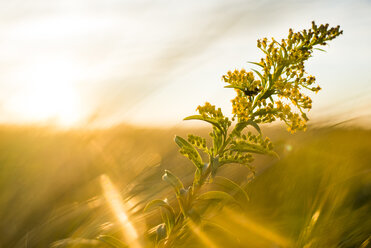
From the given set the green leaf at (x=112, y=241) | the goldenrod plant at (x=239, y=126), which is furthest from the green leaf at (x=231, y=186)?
the green leaf at (x=112, y=241)

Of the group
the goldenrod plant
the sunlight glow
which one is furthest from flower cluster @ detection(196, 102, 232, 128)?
the sunlight glow

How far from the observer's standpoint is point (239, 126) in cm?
136

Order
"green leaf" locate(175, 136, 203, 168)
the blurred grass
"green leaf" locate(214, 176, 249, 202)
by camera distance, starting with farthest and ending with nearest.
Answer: "green leaf" locate(175, 136, 203, 168)
"green leaf" locate(214, 176, 249, 202)
the blurred grass

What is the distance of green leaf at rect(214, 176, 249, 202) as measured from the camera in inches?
47.6

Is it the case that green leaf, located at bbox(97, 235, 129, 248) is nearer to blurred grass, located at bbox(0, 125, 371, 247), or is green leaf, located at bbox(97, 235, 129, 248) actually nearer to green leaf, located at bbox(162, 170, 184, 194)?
blurred grass, located at bbox(0, 125, 371, 247)

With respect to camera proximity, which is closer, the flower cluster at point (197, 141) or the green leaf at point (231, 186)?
the green leaf at point (231, 186)

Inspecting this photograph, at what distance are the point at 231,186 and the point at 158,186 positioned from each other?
15.5 inches

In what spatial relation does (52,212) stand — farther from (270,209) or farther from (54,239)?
(270,209)

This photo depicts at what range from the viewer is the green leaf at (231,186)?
1.21 m

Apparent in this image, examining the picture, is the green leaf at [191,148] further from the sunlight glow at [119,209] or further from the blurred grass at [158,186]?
the sunlight glow at [119,209]

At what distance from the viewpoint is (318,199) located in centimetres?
116

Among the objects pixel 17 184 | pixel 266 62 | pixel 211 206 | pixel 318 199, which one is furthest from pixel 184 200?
pixel 17 184

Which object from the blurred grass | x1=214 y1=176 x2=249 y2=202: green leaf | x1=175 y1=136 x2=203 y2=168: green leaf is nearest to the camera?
the blurred grass

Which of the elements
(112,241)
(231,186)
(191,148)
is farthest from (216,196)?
(112,241)
